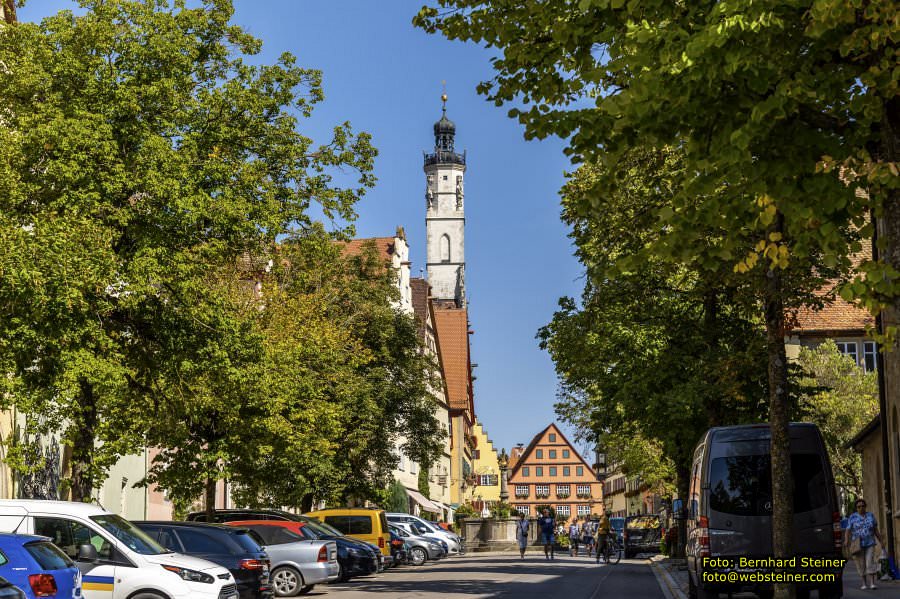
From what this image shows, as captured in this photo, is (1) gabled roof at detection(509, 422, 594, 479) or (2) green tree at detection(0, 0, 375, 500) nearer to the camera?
(2) green tree at detection(0, 0, 375, 500)

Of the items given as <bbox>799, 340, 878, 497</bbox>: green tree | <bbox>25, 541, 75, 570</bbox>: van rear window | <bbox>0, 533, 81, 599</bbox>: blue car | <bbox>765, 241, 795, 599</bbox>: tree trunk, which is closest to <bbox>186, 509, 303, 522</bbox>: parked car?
<bbox>25, 541, 75, 570</bbox>: van rear window

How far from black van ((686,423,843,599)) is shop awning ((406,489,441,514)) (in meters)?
55.7

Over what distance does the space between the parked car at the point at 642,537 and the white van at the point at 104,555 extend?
40400 mm

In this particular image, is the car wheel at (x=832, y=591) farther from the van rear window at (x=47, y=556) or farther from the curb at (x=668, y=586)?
the van rear window at (x=47, y=556)

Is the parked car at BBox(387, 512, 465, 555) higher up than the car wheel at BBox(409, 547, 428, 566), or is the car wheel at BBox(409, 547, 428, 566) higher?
the parked car at BBox(387, 512, 465, 555)

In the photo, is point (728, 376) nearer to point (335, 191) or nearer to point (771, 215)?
point (771, 215)

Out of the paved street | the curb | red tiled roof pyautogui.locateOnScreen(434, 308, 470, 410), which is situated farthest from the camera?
red tiled roof pyautogui.locateOnScreen(434, 308, 470, 410)

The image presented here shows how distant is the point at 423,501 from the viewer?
75875 millimetres

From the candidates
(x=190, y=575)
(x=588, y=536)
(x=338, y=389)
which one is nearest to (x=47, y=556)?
(x=190, y=575)

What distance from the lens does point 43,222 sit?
2167cm

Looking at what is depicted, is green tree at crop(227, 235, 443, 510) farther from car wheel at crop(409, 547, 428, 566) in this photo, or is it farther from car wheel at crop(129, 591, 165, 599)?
car wheel at crop(129, 591, 165, 599)

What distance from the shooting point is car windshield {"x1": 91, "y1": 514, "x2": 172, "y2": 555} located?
16.2m

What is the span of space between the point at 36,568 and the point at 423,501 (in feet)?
212

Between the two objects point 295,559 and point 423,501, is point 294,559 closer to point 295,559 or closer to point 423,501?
point 295,559
